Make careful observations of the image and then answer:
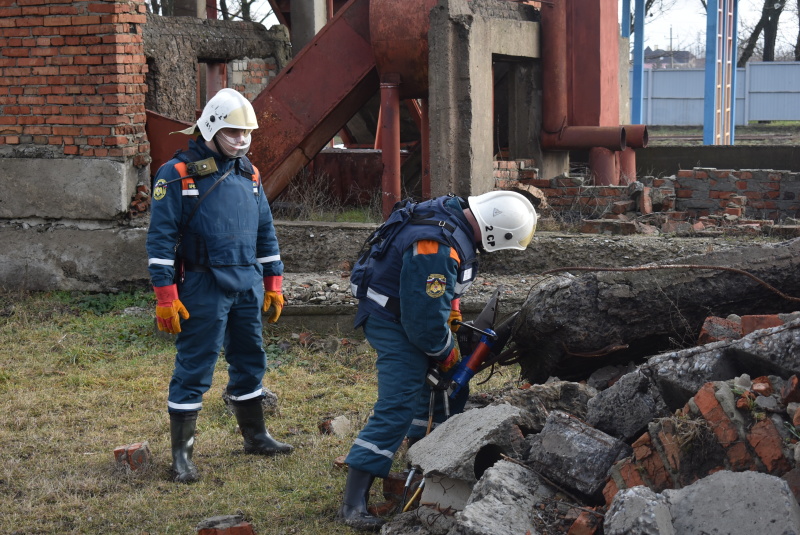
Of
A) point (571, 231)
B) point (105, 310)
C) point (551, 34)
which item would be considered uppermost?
point (551, 34)

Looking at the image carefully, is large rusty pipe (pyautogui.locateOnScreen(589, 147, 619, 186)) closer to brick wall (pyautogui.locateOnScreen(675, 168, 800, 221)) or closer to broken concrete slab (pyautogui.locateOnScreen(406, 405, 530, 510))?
brick wall (pyautogui.locateOnScreen(675, 168, 800, 221))

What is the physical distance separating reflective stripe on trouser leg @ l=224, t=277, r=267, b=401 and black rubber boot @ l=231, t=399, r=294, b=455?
5 cm

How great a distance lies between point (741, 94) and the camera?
94.8 ft

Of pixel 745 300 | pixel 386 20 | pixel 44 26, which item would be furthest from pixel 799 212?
pixel 44 26

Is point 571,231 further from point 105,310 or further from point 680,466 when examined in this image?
point 680,466

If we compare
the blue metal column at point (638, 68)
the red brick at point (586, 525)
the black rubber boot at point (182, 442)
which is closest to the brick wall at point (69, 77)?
the black rubber boot at point (182, 442)

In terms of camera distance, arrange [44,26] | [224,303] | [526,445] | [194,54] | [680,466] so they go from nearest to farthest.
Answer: [680,466] → [526,445] → [224,303] → [44,26] → [194,54]

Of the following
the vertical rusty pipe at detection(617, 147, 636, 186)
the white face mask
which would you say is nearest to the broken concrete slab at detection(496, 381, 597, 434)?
the white face mask

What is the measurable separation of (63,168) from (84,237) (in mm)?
632

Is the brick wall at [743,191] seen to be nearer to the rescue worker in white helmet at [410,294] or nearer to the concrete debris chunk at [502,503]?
the rescue worker in white helmet at [410,294]

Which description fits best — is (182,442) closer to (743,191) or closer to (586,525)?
(586,525)

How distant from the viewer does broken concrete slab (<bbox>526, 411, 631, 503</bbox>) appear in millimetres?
3469

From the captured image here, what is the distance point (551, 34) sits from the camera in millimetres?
9531

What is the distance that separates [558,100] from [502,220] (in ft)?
19.7
